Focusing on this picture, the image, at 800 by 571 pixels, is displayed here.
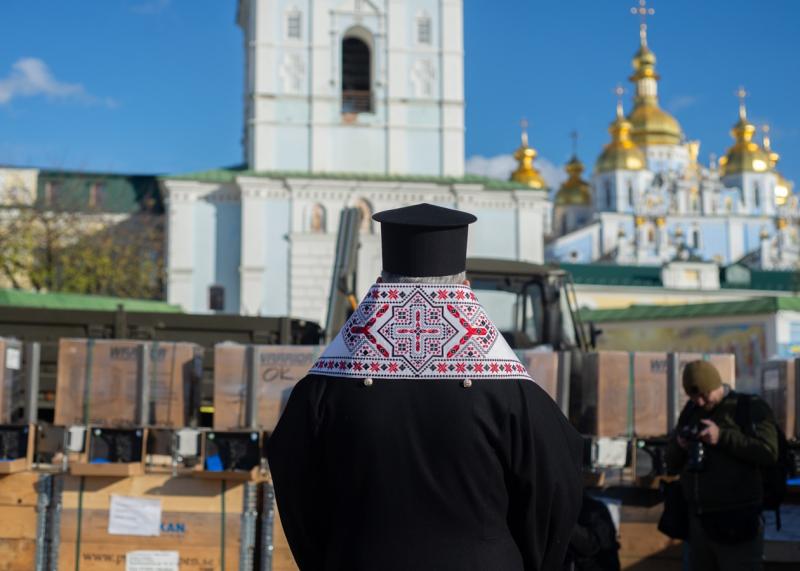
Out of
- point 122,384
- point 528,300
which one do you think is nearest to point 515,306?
point 528,300

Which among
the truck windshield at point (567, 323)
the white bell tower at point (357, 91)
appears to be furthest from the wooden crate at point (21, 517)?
the white bell tower at point (357, 91)

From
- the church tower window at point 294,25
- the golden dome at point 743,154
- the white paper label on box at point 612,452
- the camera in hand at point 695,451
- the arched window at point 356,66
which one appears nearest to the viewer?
the camera in hand at point 695,451

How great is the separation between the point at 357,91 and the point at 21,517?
35322mm

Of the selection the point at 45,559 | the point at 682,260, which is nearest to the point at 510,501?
the point at 45,559

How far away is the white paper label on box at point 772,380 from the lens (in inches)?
346

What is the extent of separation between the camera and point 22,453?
7855 mm

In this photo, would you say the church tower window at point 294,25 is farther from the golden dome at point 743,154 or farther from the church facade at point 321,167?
the golden dome at point 743,154

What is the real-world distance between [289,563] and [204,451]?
2.98 feet

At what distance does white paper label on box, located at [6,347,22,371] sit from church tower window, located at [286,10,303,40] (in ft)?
108

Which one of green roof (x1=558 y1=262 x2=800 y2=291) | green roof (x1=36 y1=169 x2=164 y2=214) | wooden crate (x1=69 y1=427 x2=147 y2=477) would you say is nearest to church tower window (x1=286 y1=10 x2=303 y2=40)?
green roof (x1=36 y1=169 x2=164 y2=214)

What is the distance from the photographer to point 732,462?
659 centimetres

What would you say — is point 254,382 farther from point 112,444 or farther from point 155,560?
point 155,560

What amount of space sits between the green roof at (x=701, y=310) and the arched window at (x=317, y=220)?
10882 mm

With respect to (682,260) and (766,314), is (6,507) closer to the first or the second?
(766,314)
